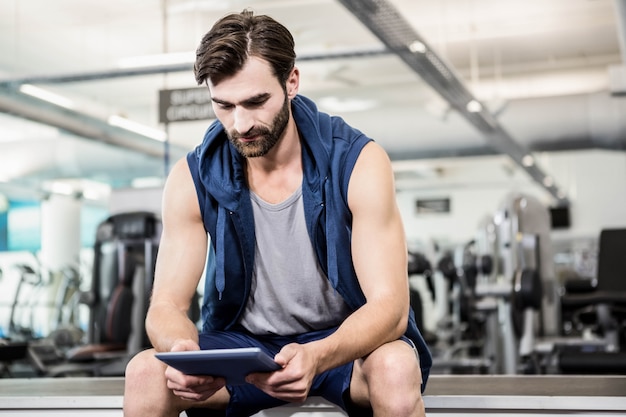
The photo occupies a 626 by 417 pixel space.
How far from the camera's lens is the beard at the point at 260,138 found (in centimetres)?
175

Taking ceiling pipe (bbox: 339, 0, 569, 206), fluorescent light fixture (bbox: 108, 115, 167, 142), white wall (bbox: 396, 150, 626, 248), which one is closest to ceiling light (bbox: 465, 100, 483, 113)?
ceiling pipe (bbox: 339, 0, 569, 206)

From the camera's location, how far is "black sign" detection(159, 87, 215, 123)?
241 inches

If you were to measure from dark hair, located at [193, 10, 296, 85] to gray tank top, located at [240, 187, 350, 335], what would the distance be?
0.28 m

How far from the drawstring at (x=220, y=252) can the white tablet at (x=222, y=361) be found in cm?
32

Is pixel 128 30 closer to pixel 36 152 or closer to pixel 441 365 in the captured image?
pixel 36 152

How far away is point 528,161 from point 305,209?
9103mm

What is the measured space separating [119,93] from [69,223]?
1.91 m

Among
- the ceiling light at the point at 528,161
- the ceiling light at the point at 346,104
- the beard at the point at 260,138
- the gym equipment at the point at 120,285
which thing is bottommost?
the gym equipment at the point at 120,285

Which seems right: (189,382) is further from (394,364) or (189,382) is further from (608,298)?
(608,298)

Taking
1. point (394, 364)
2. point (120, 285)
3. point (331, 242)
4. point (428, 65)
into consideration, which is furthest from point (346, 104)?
point (394, 364)

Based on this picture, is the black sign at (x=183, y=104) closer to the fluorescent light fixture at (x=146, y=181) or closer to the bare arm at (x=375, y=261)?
the bare arm at (x=375, y=261)

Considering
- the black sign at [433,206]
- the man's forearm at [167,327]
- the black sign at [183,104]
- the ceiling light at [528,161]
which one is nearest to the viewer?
the man's forearm at [167,327]

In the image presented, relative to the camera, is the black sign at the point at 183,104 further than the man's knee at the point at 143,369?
Yes

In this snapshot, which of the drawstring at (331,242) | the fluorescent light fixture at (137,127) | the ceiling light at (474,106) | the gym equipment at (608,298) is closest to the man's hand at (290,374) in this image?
the drawstring at (331,242)
